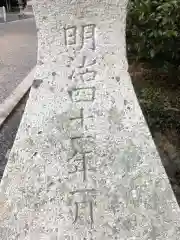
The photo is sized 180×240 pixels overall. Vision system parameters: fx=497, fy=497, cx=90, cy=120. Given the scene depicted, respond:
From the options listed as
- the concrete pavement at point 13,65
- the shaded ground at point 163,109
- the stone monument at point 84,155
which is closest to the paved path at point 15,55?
the concrete pavement at point 13,65

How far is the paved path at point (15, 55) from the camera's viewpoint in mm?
7305

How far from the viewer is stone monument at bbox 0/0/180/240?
227cm

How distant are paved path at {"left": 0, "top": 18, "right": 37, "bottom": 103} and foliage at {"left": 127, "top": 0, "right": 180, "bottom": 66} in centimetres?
238

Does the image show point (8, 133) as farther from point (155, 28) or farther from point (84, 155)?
point (84, 155)

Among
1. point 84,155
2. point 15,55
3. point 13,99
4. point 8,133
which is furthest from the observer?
point 15,55

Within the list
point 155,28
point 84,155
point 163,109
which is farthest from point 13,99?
point 84,155

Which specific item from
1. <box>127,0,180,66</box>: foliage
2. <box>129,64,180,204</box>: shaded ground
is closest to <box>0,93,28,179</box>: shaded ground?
<box>129,64,180,204</box>: shaded ground

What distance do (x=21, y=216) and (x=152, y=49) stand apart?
2.40 m

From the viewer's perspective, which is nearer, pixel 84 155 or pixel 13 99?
pixel 84 155

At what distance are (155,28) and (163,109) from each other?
2.68ft

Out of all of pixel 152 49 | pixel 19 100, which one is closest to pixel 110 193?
pixel 152 49

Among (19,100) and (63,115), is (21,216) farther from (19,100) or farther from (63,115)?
(19,100)

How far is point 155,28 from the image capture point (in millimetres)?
4090

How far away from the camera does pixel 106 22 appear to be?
2.24 m
